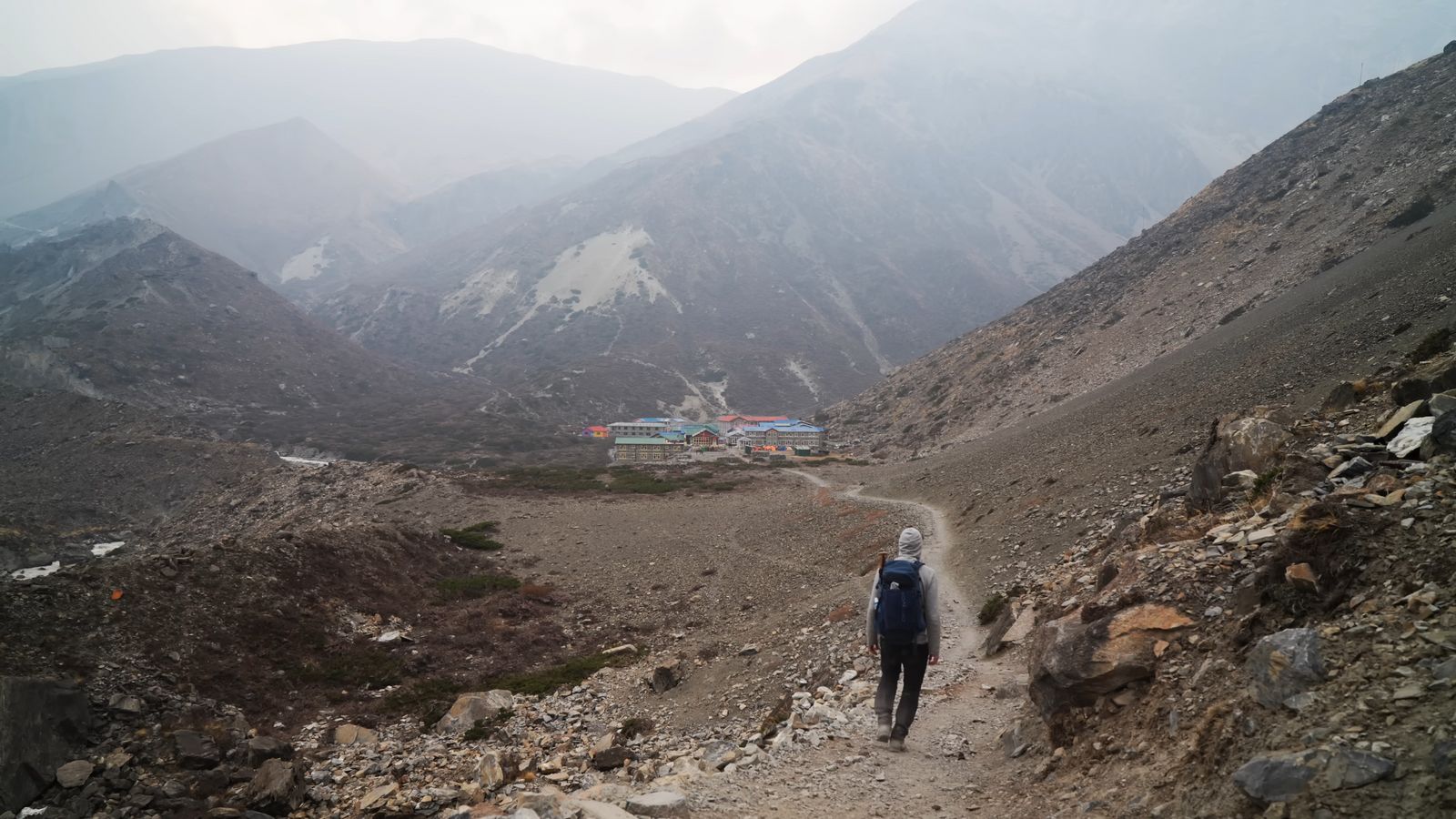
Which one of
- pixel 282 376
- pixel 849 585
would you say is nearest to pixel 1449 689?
pixel 849 585

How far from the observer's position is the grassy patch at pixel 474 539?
1470 inches

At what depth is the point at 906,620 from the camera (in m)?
8.16

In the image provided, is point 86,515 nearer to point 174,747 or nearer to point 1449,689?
point 174,747

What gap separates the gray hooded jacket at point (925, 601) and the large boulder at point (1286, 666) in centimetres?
319

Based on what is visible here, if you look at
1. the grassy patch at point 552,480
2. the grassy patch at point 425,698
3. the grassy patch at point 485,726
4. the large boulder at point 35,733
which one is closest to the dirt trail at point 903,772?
the grassy patch at point 485,726

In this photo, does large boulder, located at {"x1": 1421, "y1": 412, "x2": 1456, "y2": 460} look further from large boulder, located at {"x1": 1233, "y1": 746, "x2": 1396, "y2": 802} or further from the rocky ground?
large boulder, located at {"x1": 1233, "y1": 746, "x2": 1396, "y2": 802}

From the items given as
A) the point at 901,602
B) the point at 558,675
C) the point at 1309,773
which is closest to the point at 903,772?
the point at 901,602

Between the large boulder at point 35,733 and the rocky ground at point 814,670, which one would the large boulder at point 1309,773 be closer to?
the rocky ground at point 814,670

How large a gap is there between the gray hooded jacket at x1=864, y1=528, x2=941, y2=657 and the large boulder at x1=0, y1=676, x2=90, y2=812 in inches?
612

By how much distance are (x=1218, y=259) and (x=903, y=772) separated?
72091 millimetres

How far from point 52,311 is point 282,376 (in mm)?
44696

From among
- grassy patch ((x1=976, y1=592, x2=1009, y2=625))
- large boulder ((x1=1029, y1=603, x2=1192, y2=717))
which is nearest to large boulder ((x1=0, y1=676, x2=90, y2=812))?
large boulder ((x1=1029, y1=603, x2=1192, y2=717))

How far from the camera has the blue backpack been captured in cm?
815

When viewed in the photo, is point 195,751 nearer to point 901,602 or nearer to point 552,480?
point 901,602
